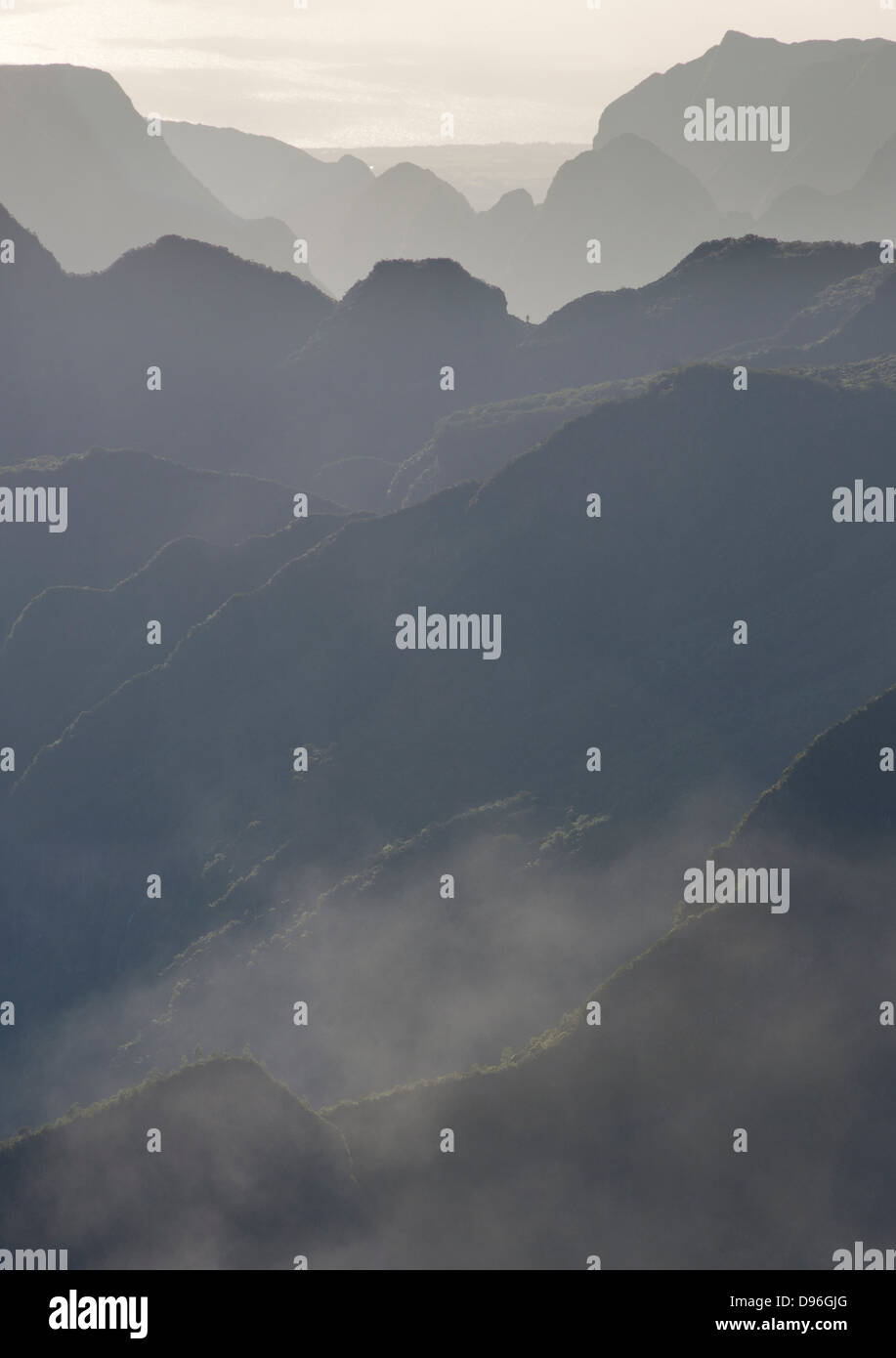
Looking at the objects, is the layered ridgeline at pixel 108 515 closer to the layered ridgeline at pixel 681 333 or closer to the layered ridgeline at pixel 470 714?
the layered ridgeline at pixel 681 333

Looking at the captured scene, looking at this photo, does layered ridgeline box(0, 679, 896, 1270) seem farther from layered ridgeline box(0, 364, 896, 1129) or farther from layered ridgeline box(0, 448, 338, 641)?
layered ridgeline box(0, 448, 338, 641)

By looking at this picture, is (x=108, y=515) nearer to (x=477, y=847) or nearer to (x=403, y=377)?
(x=403, y=377)

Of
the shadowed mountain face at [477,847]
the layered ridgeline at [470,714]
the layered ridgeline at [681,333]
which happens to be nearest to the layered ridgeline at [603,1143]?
the shadowed mountain face at [477,847]

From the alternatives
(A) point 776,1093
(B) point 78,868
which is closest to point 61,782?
(B) point 78,868
